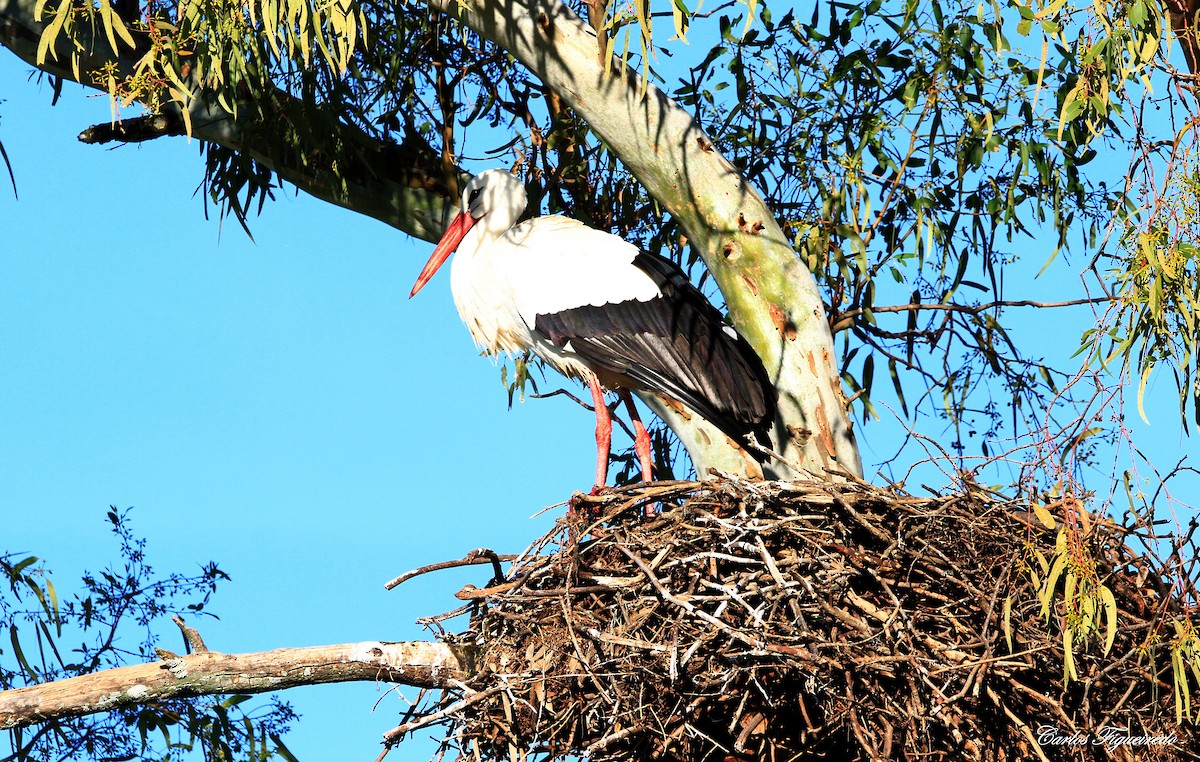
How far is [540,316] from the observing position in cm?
548

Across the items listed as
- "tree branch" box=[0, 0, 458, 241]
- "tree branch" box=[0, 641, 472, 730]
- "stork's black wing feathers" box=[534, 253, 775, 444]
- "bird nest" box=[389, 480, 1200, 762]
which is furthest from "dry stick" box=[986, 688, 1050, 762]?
"tree branch" box=[0, 0, 458, 241]

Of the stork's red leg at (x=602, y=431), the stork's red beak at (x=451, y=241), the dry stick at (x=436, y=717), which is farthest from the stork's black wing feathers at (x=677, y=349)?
the dry stick at (x=436, y=717)

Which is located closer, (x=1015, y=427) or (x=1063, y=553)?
(x=1063, y=553)

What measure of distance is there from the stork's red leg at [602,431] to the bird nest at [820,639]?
122cm

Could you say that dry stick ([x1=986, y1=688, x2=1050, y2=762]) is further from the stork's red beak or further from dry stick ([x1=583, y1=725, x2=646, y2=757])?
the stork's red beak

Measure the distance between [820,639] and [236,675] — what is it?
→ 1.80 m

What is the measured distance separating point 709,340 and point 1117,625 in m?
1.61

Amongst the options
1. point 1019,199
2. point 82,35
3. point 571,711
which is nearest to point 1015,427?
point 1019,199

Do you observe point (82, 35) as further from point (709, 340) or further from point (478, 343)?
point (709, 340)

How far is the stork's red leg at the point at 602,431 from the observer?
18.8ft

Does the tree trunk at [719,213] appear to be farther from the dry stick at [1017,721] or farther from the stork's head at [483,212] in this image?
the dry stick at [1017,721]

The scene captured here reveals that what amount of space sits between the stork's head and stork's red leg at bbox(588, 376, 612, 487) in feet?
2.41

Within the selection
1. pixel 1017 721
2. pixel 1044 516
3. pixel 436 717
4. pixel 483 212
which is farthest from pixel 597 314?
pixel 1017 721

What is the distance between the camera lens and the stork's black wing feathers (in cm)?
493
